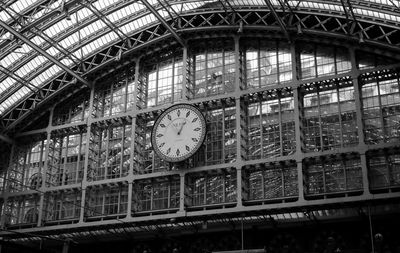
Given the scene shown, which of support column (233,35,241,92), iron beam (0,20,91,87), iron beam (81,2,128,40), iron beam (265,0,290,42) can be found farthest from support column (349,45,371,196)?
iron beam (0,20,91,87)

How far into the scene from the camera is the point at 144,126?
161 feet

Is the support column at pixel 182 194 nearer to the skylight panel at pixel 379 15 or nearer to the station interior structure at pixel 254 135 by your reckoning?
the station interior structure at pixel 254 135

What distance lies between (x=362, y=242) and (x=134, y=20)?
2276 cm

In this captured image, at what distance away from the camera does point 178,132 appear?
4612 cm

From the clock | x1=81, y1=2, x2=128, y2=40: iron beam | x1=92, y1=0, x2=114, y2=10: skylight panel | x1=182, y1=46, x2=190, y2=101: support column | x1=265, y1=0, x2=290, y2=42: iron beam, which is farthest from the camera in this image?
x1=92, y1=0, x2=114, y2=10: skylight panel

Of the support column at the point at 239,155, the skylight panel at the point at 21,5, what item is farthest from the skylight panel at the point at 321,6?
the skylight panel at the point at 21,5

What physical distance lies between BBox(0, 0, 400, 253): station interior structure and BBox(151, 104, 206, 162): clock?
1007 mm

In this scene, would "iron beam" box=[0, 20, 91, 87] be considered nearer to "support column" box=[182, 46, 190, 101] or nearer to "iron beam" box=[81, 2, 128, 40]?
"iron beam" box=[81, 2, 128, 40]

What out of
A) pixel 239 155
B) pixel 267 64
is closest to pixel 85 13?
pixel 267 64

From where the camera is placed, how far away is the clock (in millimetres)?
45281

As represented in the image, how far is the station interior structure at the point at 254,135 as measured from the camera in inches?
1631

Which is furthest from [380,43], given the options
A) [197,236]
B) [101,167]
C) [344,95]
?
[101,167]

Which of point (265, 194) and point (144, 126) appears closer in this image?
point (265, 194)

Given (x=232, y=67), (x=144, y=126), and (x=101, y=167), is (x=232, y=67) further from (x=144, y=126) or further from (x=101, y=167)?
(x=101, y=167)
